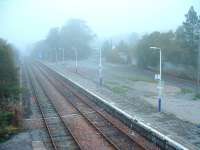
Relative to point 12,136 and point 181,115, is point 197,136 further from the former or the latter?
point 12,136

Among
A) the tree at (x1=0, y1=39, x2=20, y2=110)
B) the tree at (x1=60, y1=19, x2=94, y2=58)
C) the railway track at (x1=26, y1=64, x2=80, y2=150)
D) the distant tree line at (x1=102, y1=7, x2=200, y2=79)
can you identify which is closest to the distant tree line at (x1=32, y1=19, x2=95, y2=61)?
the tree at (x1=60, y1=19, x2=94, y2=58)

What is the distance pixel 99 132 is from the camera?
73.4ft

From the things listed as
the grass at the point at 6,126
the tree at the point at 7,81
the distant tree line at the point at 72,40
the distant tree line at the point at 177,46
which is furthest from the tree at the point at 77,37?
the grass at the point at 6,126

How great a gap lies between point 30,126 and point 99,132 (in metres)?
5.19

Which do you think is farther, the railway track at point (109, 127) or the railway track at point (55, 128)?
the railway track at point (55, 128)

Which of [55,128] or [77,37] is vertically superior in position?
[77,37]

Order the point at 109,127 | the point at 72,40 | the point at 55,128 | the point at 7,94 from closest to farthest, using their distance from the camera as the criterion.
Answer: the point at 109,127 < the point at 55,128 < the point at 7,94 < the point at 72,40

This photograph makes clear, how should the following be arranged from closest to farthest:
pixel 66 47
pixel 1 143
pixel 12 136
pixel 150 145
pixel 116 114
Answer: pixel 150 145, pixel 1 143, pixel 12 136, pixel 116 114, pixel 66 47

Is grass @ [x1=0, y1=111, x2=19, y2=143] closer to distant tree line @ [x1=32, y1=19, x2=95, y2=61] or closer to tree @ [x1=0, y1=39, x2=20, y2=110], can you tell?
tree @ [x1=0, y1=39, x2=20, y2=110]

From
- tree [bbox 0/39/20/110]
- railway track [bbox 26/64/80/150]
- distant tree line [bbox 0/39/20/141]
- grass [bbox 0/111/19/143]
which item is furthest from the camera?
tree [bbox 0/39/20/110]

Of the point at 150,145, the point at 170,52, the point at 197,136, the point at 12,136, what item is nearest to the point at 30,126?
the point at 12,136

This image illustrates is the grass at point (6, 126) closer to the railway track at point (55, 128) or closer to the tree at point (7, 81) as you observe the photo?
the railway track at point (55, 128)

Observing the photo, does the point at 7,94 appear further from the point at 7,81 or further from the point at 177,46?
the point at 177,46

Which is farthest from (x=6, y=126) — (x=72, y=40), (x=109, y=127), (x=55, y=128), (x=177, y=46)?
(x=72, y=40)
